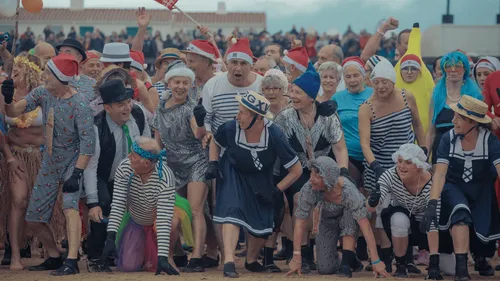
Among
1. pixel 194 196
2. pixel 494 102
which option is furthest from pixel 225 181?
pixel 494 102

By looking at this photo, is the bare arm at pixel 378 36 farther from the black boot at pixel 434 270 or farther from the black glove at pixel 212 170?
the black boot at pixel 434 270

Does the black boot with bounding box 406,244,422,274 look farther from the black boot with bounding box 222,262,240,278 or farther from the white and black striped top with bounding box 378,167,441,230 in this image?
the black boot with bounding box 222,262,240,278

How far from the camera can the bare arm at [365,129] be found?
1031cm

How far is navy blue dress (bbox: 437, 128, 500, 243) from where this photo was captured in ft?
32.4

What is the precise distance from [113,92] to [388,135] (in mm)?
2738

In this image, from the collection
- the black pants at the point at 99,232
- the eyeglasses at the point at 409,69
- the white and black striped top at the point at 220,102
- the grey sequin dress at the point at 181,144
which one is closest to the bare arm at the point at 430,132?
the eyeglasses at the point at 409,69

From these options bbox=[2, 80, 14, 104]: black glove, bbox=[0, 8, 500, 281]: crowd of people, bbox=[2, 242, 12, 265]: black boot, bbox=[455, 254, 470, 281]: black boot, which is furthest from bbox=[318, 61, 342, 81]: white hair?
bbox=[2, 242, 12, 265]: black boot

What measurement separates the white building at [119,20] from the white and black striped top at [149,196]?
48396 millimetres

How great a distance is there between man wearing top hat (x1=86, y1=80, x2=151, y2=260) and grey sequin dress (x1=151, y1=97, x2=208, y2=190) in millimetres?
332

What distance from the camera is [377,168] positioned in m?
10.2

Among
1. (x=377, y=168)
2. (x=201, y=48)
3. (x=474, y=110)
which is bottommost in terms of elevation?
(x=377, y=168)

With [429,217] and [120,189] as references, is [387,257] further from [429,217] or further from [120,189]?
[120,189]

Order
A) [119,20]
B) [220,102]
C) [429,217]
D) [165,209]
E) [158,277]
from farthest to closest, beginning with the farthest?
[119,20] → [220,102] → [165,209] → [429,217] → [158,277]

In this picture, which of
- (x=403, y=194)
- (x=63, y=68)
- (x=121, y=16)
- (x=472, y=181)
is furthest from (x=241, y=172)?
(x=121, y=16)
